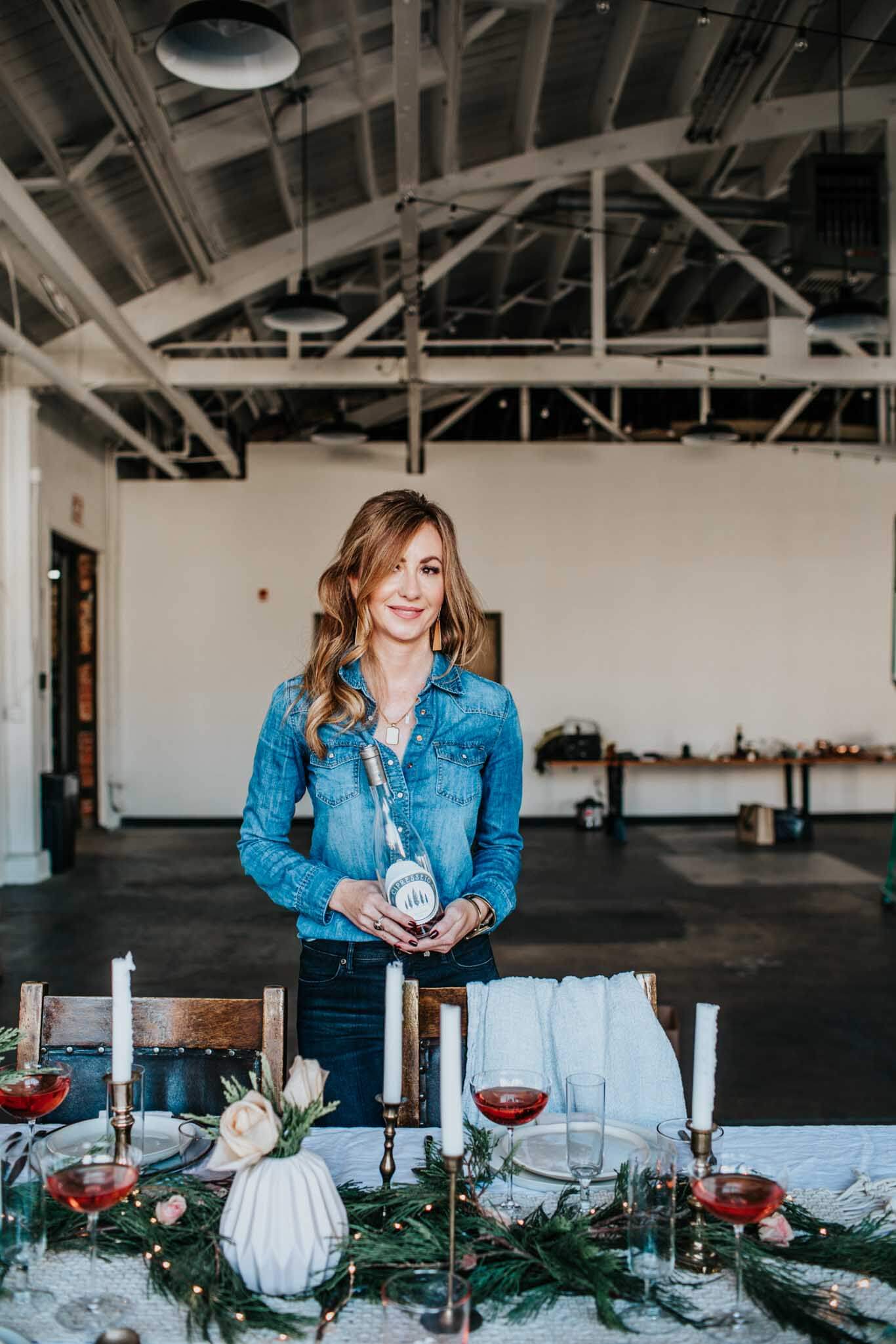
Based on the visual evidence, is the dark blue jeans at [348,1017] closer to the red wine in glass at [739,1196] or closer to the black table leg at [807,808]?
the red wine in glass at [739,1196]

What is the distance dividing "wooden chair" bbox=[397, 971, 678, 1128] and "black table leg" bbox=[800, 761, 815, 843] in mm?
8876

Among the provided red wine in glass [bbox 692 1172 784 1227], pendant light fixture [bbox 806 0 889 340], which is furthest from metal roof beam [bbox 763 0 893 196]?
red wine in glass [bbox 692 1172 784 1227]

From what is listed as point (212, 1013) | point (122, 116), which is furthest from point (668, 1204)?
point (122, 116)

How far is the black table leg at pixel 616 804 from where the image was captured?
10.3 metres

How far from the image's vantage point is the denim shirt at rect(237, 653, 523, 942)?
79.6 inches

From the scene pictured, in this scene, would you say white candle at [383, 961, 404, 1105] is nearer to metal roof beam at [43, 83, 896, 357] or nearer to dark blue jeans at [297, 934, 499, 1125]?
dark blue jeans at [297, 934, 499, 1125]

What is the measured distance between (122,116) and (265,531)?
6253 mm

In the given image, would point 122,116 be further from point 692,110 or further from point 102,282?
point 692,110

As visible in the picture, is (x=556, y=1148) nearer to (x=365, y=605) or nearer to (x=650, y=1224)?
(x=650, y=1224)

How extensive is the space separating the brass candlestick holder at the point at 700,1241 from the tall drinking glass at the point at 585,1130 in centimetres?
12

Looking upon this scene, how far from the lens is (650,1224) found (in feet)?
3.91

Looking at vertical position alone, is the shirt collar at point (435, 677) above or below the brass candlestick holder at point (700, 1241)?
above

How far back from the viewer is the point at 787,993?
5203 mm

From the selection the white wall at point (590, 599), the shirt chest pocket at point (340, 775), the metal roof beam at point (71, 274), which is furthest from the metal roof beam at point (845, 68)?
the shirt chest pocket at point (340, 775)
